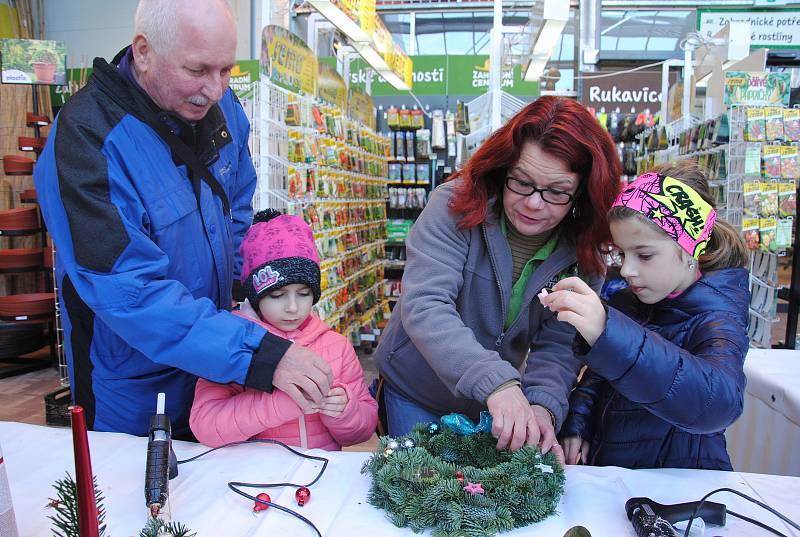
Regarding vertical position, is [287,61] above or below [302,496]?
above

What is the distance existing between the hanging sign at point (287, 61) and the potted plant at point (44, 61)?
8.86 ft

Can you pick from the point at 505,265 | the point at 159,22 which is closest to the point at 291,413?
the point at 505,265

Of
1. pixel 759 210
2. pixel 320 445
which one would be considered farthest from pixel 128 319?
pixel 759 210

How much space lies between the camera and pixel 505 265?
55.4 inches

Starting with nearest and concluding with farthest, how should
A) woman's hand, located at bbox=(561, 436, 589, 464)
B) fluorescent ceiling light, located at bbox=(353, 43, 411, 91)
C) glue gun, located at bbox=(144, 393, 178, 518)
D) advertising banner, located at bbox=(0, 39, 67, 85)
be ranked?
glue gun, located at bbox=(144, 393, 178, 518) → woman's hand, located at bbox=(561, 436, 589, 464) → fluorescent ceiling light, located at bbox=(353, 43, 411, 91) → advertising banner, located at bbox=(0, 39, 67, 85)

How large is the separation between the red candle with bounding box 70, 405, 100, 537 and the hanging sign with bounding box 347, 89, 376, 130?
4638 millimetres

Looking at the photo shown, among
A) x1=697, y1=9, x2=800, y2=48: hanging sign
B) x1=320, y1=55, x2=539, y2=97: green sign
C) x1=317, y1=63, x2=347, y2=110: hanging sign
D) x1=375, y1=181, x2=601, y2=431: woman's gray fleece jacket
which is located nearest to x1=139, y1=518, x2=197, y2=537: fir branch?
x1=375, y1=181, x2=601, y2=431: woman's gray fleece jacket

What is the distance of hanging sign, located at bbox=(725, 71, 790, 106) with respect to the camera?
4242 mm

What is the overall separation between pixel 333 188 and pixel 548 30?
172cm

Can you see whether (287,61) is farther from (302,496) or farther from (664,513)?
(664,513)

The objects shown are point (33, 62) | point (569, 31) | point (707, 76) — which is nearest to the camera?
point (33, 62)

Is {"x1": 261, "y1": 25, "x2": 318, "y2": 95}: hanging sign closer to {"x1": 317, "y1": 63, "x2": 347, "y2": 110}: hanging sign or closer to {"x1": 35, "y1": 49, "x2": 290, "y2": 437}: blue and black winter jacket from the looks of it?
{"x1": 317, "y1": 63, "x2": 347, "y2": 110}: hanging sign

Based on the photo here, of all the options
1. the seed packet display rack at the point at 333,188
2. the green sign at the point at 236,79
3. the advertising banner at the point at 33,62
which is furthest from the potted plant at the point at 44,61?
the seed packet display rack at the point at 333,188

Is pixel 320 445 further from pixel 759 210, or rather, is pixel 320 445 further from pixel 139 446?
pixel 759 210
